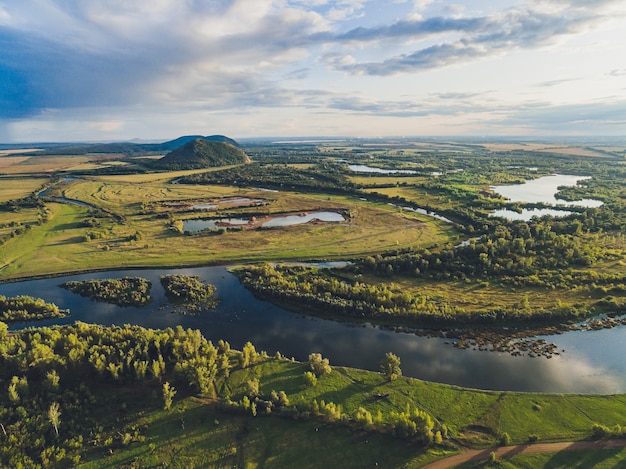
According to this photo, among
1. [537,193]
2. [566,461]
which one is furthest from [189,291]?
[537,193]

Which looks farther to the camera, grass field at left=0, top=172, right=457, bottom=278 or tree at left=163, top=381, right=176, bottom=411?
grass field at left=0, top=172, right=457, bottom=278

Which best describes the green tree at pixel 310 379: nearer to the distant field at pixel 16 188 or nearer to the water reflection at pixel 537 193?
the water reflection at pixel 537 193

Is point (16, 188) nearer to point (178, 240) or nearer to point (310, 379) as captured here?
point (178, 240)

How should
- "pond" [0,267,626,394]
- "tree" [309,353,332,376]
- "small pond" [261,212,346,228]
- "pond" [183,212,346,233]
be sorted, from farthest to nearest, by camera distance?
"small pond" [261,212,346,228]
"pond" [183,212,346,233]
"pond" [0,267,626,394]
"tree" [309,353,332,376]

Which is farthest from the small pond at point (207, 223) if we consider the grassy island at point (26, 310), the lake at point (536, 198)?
the lake at point (536, 198)

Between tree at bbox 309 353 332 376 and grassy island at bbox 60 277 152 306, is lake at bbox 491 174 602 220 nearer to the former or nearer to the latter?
tree at bbox 309 353 332 376

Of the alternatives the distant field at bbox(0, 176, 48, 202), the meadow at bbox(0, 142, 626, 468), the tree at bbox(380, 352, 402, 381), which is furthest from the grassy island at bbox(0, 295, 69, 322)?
the distant field at bbox(0, 176, 48, 202)

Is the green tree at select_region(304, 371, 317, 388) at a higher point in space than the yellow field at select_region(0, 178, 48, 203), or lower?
lower

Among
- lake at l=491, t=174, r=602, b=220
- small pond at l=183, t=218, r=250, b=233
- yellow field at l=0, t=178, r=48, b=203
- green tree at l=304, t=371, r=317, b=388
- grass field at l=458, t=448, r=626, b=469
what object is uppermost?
yellow field at l=0, t=178, r=48, b=203
